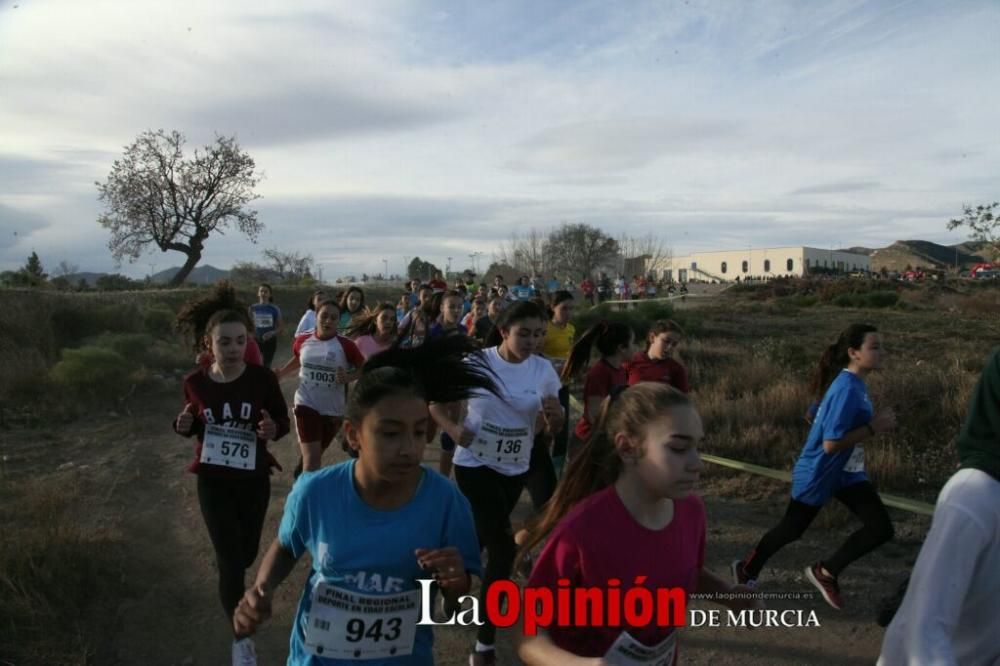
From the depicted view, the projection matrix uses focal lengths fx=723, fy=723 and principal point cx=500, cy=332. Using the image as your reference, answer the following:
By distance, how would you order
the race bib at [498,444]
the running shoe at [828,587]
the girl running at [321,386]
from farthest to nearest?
the girl running at [321,386] < the running shoe at [828,587] < the race bib at [498,444]

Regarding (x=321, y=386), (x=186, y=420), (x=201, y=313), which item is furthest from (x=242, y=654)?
(x=201, y=313)

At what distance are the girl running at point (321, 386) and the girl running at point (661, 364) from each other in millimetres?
2411

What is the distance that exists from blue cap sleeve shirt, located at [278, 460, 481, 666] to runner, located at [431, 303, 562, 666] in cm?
159

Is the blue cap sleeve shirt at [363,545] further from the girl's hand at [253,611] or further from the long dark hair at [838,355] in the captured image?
the long dark hair at [838,355]

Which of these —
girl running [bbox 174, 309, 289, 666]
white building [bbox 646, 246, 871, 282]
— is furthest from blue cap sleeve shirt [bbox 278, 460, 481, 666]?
white building [bbox 646, 246, 871, 282]

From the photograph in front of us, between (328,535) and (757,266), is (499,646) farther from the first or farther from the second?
(757,266)

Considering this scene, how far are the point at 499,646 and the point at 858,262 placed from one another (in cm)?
Result: 12975

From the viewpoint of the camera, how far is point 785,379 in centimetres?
1084

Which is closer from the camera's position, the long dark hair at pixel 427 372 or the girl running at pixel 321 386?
the long dark hair at pixel 427 372

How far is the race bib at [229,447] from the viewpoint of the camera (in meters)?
4.24

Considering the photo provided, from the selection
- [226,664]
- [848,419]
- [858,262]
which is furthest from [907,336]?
[858,262]

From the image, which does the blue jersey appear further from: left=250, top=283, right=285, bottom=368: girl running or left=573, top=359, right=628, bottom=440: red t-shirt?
left=573, top=359, right=628, bottom=440: red t-shirt

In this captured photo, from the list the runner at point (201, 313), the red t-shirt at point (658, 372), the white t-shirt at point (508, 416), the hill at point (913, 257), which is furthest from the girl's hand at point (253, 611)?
the hill at point (913, 257)

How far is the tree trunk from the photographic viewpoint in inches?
1283
